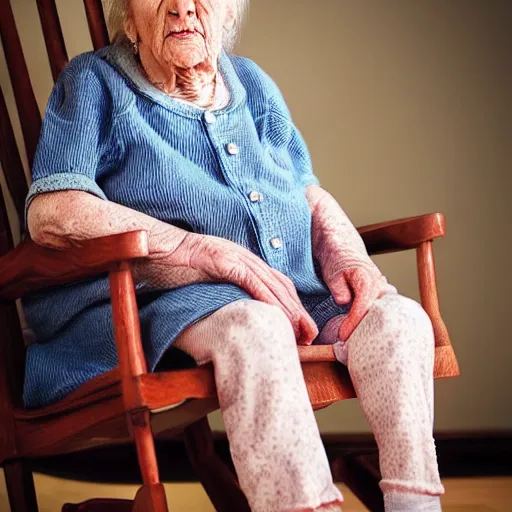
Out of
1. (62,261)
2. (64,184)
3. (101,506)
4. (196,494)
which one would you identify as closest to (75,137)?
(64,184)

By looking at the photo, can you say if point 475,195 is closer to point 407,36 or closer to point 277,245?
point 407,36

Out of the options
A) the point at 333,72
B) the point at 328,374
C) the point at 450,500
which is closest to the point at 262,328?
the point at 328,374

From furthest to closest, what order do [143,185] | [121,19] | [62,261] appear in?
[121,19] → [143,185] → [62,261]

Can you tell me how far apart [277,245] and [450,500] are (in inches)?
29.4

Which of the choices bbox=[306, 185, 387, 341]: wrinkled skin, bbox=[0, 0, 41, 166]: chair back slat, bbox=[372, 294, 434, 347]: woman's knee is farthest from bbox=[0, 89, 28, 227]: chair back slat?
bbox=[372, 294, 434, 347]: woman's knee

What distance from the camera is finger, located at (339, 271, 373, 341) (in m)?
1.30

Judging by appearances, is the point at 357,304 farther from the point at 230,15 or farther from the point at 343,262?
the point at 230,15

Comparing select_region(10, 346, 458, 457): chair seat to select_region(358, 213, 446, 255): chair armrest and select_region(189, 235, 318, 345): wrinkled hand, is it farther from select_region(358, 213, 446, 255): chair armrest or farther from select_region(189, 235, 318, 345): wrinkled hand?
select_region(358, 213, 446, 255): chair armrest

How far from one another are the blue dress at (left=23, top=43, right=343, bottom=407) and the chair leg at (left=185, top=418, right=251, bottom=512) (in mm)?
349

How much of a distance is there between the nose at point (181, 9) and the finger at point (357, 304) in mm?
450

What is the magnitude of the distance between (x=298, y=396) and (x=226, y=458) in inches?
37.3

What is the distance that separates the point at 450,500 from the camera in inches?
72.7

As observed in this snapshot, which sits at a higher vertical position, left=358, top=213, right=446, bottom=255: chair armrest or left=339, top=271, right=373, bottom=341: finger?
left=358, top=213, right=446, bottom=255: chair armrest

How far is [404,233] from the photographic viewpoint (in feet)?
4.72
